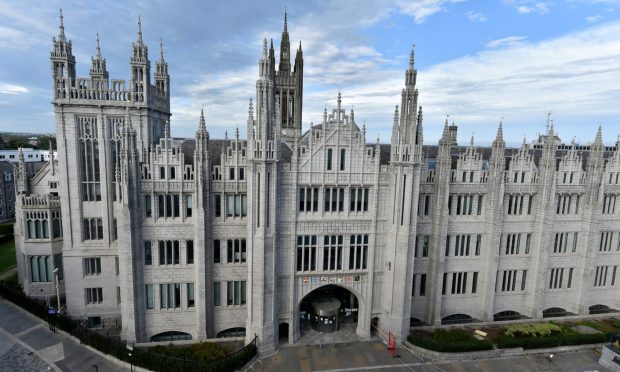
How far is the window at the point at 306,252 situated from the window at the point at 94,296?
74.2ft

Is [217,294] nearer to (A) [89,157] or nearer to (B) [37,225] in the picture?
(A) [89,157]

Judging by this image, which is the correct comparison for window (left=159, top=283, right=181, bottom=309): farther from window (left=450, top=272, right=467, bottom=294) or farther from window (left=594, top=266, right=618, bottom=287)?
window (left=594, top=266, right=618, bottom=287)

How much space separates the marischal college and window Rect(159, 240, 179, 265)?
0.28 metres

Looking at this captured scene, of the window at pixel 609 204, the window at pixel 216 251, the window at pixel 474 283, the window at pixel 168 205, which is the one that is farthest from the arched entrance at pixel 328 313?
the window at pixel 609 204

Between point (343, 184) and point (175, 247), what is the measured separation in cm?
1796

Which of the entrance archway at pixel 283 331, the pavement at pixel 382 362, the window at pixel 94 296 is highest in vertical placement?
the window at pixel 94 296

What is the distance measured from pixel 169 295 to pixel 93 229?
1121 centimetres

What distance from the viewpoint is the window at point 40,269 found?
40188 millimetres

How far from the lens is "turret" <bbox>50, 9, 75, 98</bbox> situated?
113 feet

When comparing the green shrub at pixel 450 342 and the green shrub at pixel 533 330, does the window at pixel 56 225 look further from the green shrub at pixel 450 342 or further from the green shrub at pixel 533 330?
the green shrub at pixel 533 330

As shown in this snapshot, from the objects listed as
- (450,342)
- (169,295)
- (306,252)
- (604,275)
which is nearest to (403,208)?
(306,252)

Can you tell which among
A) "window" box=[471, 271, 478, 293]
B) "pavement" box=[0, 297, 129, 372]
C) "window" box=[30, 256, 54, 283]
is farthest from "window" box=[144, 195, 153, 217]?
"window" box=[471, 271, 478, 293]

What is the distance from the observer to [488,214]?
39562 millimetres

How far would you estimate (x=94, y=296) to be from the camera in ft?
127
